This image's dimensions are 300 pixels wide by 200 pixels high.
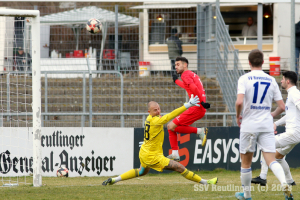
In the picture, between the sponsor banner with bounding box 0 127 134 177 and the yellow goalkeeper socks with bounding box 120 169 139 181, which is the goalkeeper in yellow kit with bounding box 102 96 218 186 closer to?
the yellow goalkeeper socks with bounding box 120 169 139 181

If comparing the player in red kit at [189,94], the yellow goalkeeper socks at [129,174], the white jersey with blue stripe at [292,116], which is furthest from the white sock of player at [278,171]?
the player in red kit at [189,94]

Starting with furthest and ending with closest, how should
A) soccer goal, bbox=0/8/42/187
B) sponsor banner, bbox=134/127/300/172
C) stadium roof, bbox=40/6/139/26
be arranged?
stadium roof, bbox=40/6/139/26, sponsor banner, bbox=134/127/300/172, soccer goal, bbox=0/8/42/187

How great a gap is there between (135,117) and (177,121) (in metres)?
2.94


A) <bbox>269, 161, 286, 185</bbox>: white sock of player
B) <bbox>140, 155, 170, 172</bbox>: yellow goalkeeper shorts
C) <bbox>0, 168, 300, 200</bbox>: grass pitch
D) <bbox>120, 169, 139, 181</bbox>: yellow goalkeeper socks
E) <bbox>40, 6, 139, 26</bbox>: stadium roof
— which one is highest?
<bbox>40, 6, 139, 26</bbox>: stadium roof

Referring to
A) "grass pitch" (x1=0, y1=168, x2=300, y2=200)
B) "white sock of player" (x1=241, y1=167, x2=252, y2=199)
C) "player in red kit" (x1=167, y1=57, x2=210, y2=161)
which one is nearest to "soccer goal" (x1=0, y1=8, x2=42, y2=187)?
"grass pitch" (x1=0, y1=168, x2=300, y2=200)

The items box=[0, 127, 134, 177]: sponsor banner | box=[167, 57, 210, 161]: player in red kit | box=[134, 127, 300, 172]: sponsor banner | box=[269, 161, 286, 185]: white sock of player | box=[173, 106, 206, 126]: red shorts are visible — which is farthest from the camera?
box=[134, 127, 300, 172]: sponsor banner

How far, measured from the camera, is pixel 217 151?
1053cm

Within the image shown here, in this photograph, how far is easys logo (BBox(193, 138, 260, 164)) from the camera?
10469mm

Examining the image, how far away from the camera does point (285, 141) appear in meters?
6.96

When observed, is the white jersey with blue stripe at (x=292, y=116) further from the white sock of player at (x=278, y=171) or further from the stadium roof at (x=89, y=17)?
the stadium roof at (x=89, y=17)

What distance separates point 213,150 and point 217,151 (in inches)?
4.2

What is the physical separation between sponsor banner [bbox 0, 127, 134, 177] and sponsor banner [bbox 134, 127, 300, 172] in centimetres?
112

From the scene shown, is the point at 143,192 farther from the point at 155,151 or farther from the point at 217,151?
A: the point at 217,151

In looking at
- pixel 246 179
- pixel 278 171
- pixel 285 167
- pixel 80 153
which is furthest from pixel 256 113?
pixel 80 153
